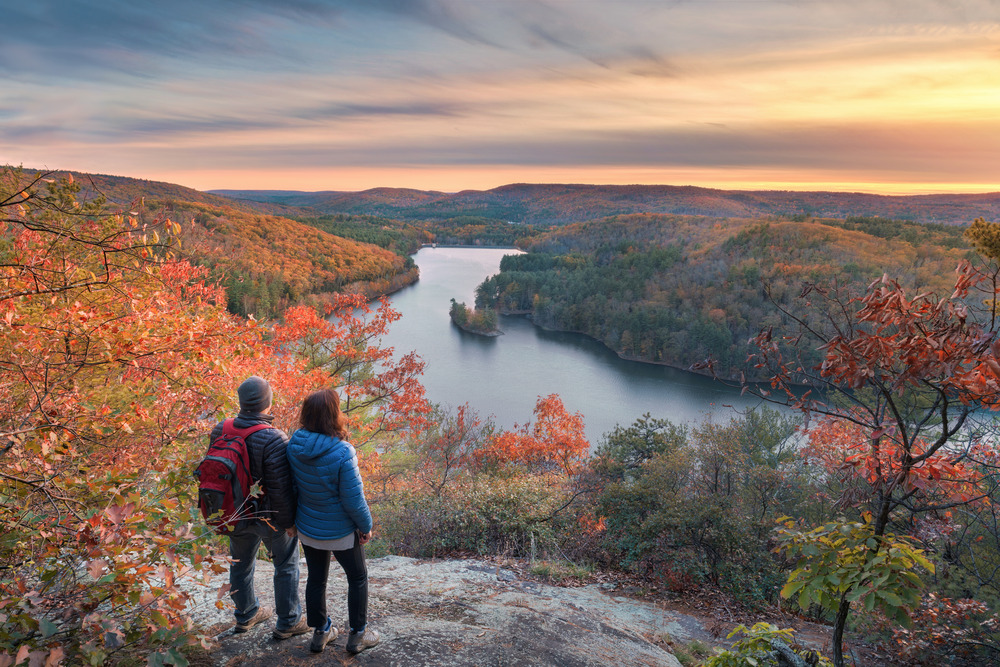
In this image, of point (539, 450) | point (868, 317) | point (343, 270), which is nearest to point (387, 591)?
point (868, 317)

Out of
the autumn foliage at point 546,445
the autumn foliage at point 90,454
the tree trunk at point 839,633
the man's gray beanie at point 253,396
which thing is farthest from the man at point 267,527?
the autumn foliage at point 546,445

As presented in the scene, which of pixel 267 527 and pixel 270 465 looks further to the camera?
pixel 267 527

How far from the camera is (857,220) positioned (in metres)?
100

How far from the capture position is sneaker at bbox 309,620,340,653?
298cm

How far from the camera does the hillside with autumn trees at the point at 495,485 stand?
209 centimetres

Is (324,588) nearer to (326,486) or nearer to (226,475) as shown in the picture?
(326,486)

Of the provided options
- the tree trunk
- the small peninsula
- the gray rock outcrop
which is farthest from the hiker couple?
the small peninsula

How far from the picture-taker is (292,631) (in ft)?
10.1

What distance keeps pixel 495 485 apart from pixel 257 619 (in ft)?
20.5

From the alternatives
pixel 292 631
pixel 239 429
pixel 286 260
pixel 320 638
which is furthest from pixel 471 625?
pixel 286 260

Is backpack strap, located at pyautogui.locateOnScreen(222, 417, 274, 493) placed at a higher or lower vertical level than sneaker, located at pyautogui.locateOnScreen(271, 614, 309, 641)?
higher

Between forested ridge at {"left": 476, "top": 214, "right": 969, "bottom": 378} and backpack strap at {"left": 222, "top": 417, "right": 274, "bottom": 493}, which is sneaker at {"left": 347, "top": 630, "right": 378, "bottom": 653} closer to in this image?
backpack strap at {"left": 222, "top": 417, "right": 274, "bottom": 493}

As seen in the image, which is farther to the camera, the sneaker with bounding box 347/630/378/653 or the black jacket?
the sneaker with bounding box 347/630/378/653

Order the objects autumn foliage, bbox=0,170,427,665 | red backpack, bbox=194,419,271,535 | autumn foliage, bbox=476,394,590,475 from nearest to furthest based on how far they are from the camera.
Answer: autumn foliage, bbox=0,170,427,665 → red backpack, bbox=194,419,271,535 → autumn foliage, bbox=476,394,590,475
